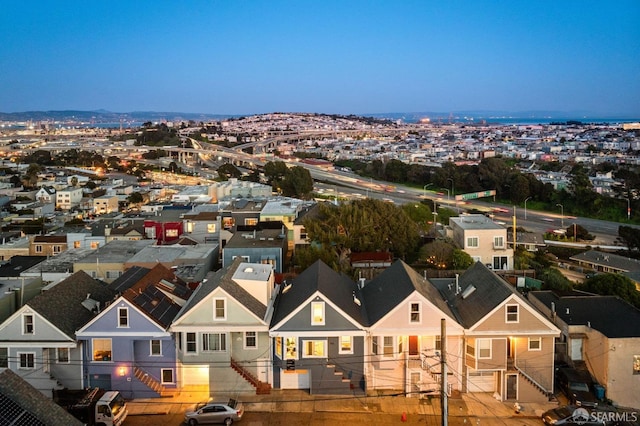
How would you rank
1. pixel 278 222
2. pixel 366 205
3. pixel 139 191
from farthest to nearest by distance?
pixel 139 191, pixel 278 222, pixel 366 205

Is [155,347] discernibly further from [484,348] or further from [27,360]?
[484,348]

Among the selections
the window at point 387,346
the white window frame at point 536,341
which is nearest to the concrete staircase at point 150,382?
the window at point 387,346

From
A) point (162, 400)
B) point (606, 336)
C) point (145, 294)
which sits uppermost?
point (145, 294)

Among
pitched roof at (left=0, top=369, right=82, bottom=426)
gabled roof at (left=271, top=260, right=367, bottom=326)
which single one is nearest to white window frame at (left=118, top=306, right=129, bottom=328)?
gabled roof at (left=271, top=260, right=367, bottom=326)

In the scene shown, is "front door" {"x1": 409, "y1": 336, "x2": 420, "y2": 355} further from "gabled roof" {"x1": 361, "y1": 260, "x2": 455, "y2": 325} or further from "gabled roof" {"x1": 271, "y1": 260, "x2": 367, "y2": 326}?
"gabled roof" {"x1": 271, "y1": 260, "x2": 367, "y2": 326}

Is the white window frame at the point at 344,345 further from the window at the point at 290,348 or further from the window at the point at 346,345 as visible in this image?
the window at the point at 290,348

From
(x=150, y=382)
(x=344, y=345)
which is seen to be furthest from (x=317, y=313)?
(x=150, y=382)

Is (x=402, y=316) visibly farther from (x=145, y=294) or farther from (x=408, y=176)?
(x=408, y=176)

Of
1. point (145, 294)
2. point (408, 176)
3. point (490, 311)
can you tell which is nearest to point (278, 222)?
point (145, 294)
